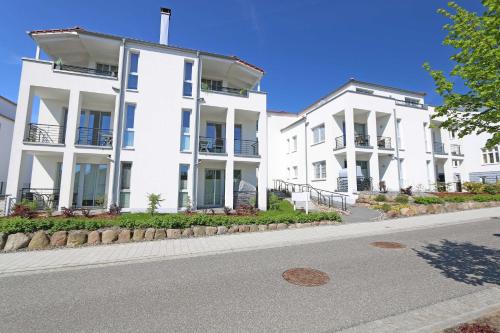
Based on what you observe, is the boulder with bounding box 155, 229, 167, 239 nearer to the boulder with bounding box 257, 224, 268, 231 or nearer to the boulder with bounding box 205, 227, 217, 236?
the boulder with bounding box 205, 227, 217, 236

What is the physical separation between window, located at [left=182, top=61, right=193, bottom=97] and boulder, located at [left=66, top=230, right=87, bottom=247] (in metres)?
10.2

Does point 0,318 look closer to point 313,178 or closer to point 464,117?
point 464,117

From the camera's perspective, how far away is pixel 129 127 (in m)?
14.8

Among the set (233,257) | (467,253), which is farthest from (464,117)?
(233,257)

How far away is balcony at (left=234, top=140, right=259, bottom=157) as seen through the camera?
706 inches

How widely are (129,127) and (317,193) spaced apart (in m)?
15.3

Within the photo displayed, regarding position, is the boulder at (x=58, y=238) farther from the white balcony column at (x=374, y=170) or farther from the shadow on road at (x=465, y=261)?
the white balcony column at (x=374, y=170)

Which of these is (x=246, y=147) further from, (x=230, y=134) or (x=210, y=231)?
(x=210, y=231)

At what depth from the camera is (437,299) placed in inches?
176

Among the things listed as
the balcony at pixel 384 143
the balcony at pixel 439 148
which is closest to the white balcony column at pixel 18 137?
the balcony at pixel 384 143

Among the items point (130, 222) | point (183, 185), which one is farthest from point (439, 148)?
point (130, 222)

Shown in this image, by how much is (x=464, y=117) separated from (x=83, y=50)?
19.7 m

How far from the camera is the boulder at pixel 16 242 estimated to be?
8.02 m

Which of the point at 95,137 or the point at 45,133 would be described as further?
the point at 95,137
